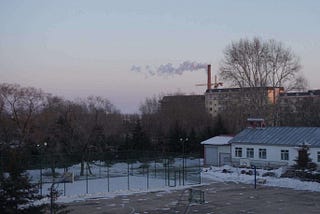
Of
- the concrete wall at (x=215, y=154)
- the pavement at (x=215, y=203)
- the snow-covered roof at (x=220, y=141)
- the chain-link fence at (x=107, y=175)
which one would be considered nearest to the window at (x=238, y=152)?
the concrete wall at (x=215, y=154)

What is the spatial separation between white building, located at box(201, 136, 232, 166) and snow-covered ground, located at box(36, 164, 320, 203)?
5263 mm

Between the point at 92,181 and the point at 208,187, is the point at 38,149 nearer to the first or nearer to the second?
the point at 92,181

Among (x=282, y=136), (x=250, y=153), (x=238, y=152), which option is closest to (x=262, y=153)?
(x=250, y=153)

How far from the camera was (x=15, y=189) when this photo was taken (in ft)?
47.1

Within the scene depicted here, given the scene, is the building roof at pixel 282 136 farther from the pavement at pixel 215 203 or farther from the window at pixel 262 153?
the pavement at pixel 215 203

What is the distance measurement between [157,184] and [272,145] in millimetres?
14736

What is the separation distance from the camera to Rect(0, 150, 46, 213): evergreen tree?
14078mm

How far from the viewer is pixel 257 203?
31.9m

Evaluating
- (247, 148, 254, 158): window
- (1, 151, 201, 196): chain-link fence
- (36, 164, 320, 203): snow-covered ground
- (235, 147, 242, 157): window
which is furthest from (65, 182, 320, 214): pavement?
(235, 147, 242, 157): window

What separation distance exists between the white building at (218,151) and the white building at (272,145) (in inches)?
35.3

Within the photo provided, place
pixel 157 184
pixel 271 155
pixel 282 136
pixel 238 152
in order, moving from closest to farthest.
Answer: pixel 157 184
pixel 271 155
pixel 282 136
pixel 238 152

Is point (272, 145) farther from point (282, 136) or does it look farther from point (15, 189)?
point (15, 189)

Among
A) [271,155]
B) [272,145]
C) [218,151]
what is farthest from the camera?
[218,151]

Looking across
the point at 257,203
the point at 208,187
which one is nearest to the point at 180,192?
the point at 208,187
